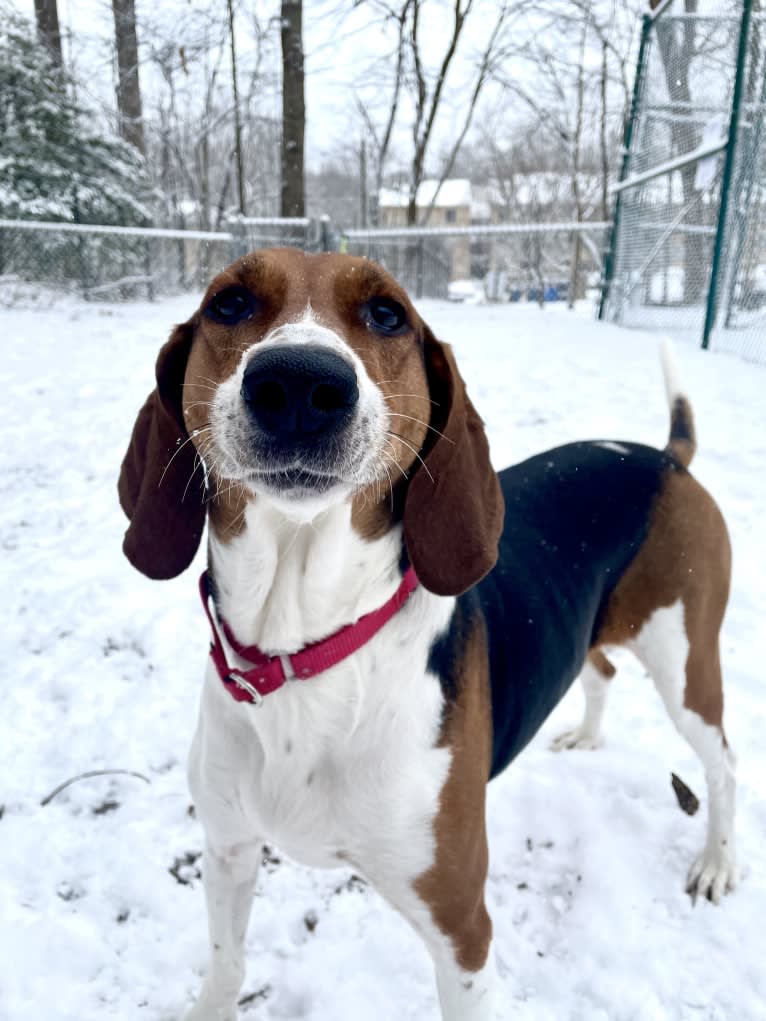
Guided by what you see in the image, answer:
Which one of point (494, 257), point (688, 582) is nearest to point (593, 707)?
point (688, 582)

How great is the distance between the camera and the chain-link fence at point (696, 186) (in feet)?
25.2

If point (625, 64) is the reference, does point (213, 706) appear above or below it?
below

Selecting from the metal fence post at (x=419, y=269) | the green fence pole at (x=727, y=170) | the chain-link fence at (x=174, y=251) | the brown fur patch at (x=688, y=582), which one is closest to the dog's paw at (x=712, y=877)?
the brown fur patch at (x=688, y=582)

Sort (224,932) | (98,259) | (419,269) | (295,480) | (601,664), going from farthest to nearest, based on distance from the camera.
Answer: (419,269) < (98,259) < (601,664) < (224,932) < (295,480)

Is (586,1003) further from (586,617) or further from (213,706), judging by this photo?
(213,706)

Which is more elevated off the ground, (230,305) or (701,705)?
(230,305)

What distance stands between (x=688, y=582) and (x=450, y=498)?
3.35ft

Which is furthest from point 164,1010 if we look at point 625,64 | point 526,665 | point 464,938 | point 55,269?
point 625,64

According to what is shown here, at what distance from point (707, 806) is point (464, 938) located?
132 centimetres

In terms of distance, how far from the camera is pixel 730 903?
2242 mm

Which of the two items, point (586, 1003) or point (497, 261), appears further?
point (497, 261)

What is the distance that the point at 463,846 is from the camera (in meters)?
1.60

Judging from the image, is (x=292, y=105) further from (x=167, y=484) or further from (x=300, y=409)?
(x=300, y=409)

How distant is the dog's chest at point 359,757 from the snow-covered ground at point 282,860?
686mm
